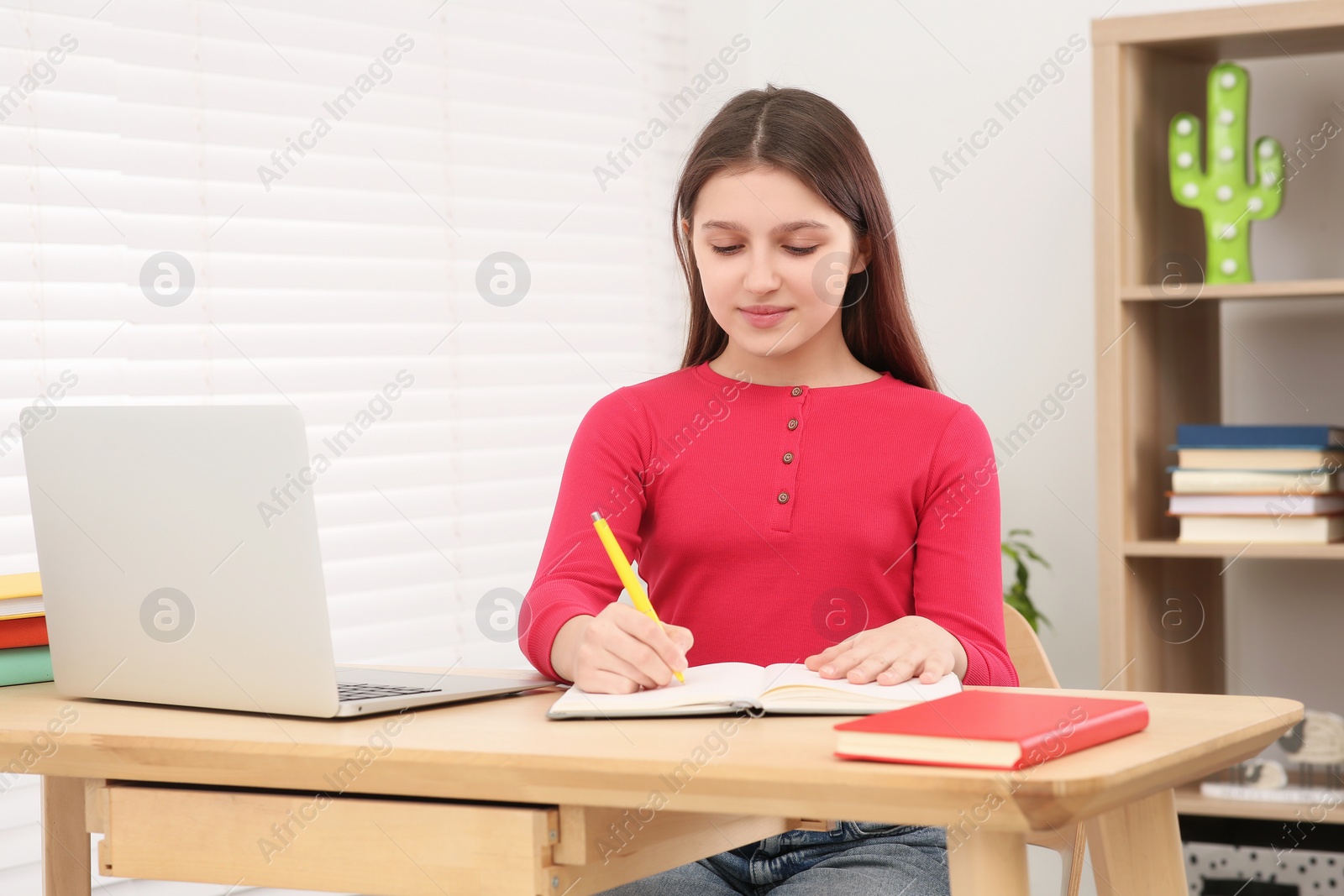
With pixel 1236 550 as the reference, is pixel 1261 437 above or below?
above

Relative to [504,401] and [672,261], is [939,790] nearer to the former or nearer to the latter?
[504,401]

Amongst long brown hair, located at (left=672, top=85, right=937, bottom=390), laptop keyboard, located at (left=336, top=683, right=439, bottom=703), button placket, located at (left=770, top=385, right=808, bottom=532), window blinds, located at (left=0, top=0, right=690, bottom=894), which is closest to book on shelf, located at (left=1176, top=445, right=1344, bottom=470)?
long brown hair, located at (left=672, top=85, right=937, bottom=390)

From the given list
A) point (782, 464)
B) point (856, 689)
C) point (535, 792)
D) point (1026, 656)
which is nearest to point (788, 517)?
point (782, 464)

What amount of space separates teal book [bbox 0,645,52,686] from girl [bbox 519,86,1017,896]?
460 mm

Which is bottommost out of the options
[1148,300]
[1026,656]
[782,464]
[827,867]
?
[827,867]

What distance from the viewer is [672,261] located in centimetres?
294

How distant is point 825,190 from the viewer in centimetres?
142

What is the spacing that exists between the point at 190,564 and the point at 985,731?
0.61 metres

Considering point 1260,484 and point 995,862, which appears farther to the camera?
point 1260,484

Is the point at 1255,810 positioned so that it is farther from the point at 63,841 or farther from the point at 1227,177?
the point at 63,841

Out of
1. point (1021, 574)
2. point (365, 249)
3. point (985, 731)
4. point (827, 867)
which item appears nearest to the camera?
point (985, 731)

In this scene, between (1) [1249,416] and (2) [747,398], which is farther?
(1) [1249,416]

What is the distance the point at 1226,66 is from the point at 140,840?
1.96 meters

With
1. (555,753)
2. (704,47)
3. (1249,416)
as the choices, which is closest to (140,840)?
(555,753)
